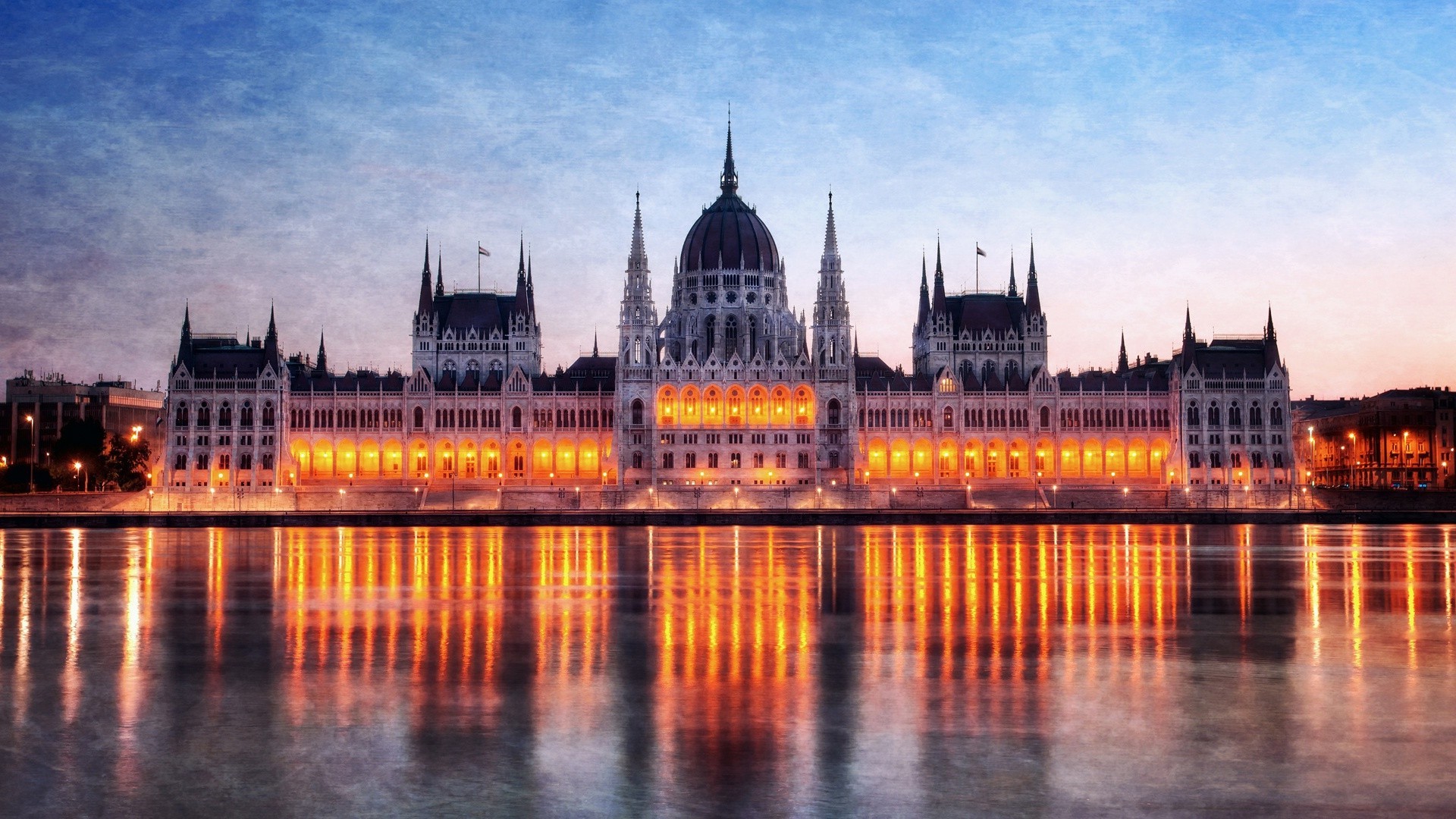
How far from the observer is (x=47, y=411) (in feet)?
518

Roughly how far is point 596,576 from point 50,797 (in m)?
22.4

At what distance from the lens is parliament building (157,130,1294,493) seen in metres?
112

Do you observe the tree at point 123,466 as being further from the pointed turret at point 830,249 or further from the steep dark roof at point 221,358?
the pointed turret at point 830,249

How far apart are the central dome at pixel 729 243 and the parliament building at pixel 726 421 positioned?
652 cm

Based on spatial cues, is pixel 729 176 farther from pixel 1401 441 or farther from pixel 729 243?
pixel 1401 441

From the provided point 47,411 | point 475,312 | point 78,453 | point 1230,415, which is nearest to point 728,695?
point 1230,415

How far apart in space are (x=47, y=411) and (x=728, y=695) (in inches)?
6376

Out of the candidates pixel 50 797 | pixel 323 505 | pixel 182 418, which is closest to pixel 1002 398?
pixel 323 505

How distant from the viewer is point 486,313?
126m

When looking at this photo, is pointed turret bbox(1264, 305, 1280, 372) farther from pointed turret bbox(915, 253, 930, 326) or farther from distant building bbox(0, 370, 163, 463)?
distant building bbox(0, 370, 163, 463)

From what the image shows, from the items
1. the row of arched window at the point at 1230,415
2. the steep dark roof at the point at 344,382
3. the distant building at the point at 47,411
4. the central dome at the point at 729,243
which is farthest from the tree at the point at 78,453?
the row of arched window at the point at 1230,415

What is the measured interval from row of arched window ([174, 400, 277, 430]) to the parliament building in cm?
19

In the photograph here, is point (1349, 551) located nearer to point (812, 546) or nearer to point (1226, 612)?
point (812, 546)

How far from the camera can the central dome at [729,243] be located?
12612cm
